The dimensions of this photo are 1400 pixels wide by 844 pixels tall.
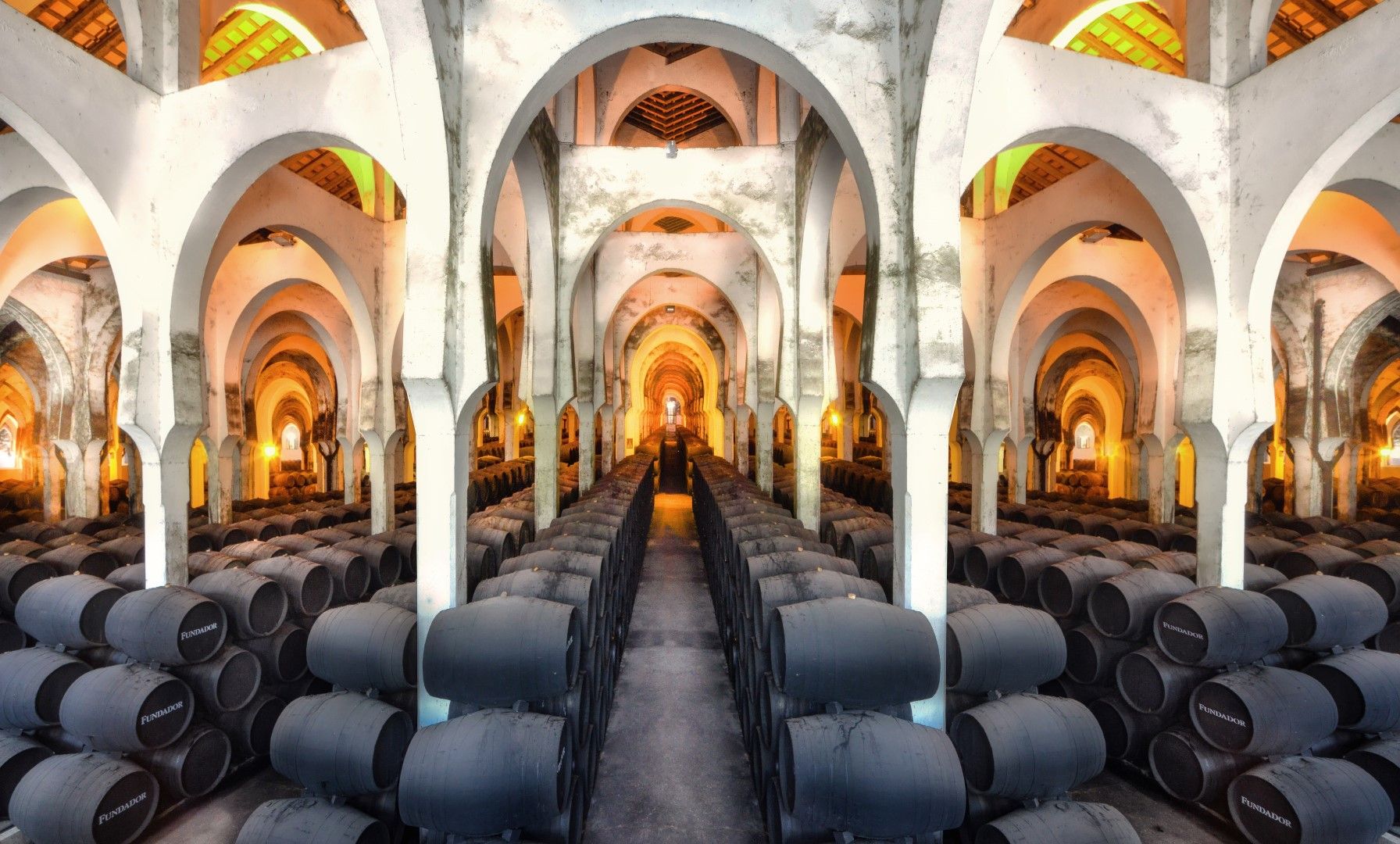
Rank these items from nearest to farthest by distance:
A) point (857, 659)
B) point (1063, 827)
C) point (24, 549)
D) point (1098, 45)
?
1. point (1063, 827)
2. point (857, 659)
3. point (24, 549)
4. point (1098, 45)

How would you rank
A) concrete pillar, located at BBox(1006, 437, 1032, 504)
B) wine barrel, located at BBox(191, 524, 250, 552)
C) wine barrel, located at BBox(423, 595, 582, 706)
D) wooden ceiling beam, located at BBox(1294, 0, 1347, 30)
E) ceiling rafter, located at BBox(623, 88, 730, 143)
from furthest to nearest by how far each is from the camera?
ceiling rafter, located at BBox(623, 88, 730, 143), concrete pillar, located at BBox(1006, 437, 1032, 504), wooden ceiling beam, located at BBox(1294, 0, 1347, 30), wine barrel, located at BBox(191, 524, 250, 552), wine barrel, located at BBox(423, 595, 582, 706)

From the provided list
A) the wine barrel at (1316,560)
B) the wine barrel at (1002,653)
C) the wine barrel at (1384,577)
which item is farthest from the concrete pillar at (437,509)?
the wine barrel at (1316,560)

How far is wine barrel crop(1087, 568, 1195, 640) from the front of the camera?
596 cm

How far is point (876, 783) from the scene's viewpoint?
12.6ft

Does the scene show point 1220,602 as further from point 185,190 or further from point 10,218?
point 10,218

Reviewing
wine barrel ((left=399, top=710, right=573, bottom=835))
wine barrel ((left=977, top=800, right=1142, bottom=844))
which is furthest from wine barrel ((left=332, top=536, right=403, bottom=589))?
wine barrel ((left=977, top=800, right=1142, bottom=844))

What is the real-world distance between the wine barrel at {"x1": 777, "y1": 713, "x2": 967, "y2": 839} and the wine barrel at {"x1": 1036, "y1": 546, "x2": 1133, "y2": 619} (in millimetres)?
3444

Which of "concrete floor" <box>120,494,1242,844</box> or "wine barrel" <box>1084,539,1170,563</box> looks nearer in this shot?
"concrete floor" <box>120,494,1242,844</box>

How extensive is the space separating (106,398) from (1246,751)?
67.2ft

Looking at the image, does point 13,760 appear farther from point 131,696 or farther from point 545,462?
point 545,462

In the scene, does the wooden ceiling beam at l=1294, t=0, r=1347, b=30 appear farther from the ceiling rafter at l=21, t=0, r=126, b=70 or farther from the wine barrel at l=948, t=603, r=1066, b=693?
the ceiling rafter at l=21, t=0, r=126, b=70

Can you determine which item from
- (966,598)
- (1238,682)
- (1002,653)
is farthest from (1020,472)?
(1002,653)

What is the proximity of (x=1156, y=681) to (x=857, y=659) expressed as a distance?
3024 millimetres

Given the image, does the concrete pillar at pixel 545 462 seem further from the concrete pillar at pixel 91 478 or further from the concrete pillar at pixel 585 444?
the concrete pillar at pixel 91 478
